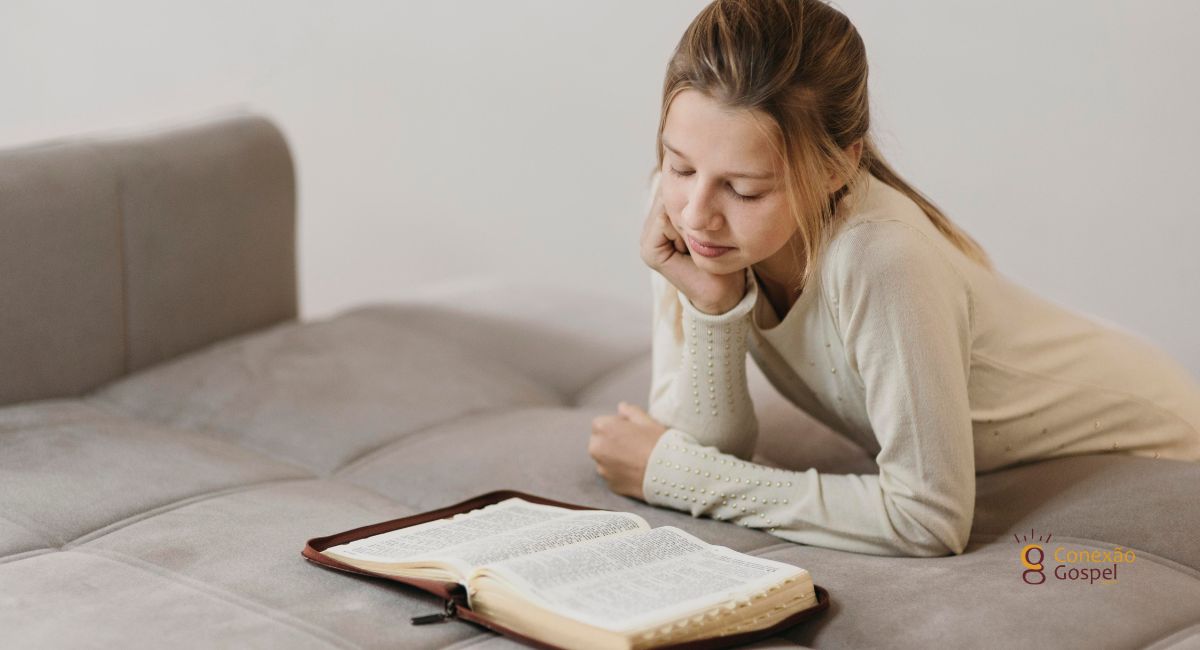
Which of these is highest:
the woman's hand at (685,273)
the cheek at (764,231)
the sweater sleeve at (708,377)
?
the cheek at (764,231)

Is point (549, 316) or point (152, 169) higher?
point (152, 169)

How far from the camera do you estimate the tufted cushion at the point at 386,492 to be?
1.26 metres

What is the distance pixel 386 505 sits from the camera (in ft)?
5.46

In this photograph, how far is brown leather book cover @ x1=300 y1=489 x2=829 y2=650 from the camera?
3.93ft

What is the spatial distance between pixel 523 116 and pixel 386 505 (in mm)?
1791

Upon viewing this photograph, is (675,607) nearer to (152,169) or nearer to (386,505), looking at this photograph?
(386,505)

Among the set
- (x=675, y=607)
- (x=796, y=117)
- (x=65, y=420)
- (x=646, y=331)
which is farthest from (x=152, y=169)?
(x=675, y=607)

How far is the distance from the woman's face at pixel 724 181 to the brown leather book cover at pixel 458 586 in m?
0.38

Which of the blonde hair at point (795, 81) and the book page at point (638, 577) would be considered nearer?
the book page at point (638, 577)

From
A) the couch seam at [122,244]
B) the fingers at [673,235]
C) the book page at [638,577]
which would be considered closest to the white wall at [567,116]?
the couch seam at [122,244]

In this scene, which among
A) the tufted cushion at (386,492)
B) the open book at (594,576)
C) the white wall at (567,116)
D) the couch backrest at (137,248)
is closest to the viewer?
the open book at (594,576)
